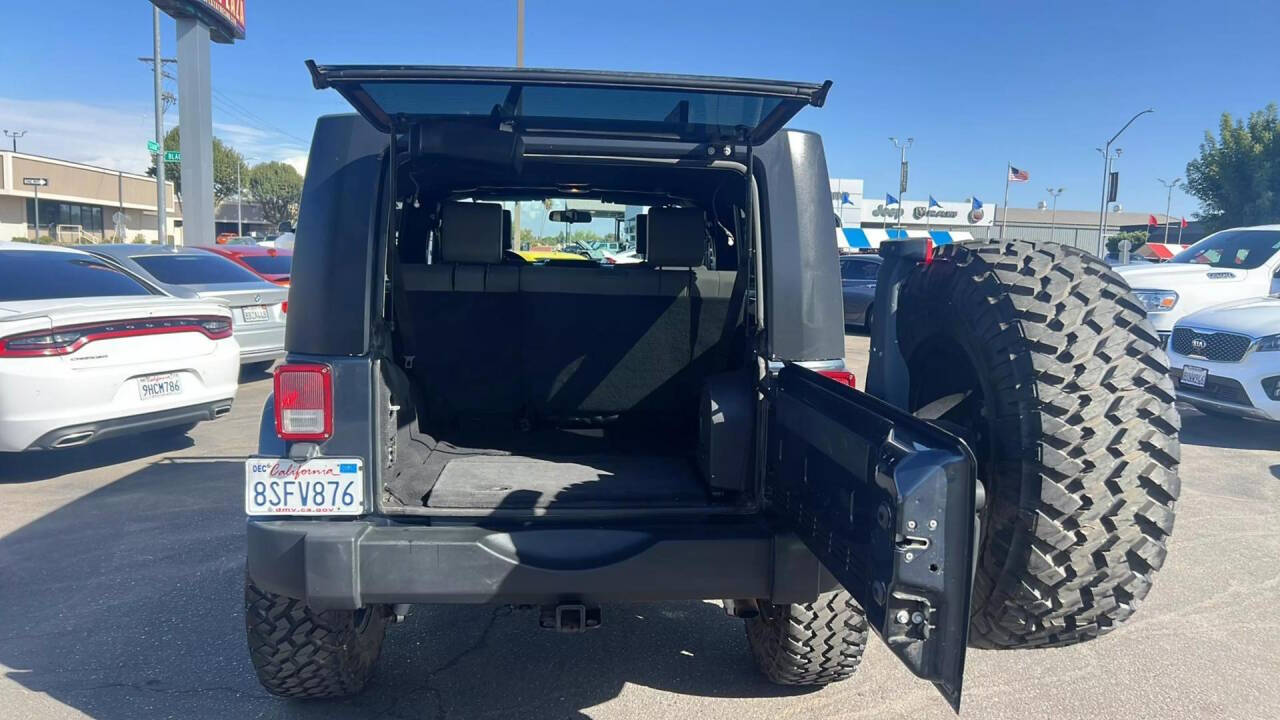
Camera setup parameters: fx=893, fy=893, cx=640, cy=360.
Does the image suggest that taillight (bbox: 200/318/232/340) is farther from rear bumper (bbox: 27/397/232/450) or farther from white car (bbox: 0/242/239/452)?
rear bumper (bbox: 27/397/232/450)

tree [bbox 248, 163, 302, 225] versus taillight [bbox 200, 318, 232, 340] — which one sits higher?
tree [bbox 248, 163, 302, 225]

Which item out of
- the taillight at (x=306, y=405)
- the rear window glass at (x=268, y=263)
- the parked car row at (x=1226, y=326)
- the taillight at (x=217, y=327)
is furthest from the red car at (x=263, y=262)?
the parked car row at (x=1226, y=326)

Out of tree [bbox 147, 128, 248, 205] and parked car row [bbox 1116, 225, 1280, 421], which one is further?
tree [bbox 147, 128, 248, 205]

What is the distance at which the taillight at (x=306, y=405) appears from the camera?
280 centimetres

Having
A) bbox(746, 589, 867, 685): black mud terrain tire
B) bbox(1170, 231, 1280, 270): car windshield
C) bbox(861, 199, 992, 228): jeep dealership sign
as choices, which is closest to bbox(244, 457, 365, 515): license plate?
bbox(746, 589, 867, 685): black mud terrain tire

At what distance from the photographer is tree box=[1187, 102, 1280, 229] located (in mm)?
40156

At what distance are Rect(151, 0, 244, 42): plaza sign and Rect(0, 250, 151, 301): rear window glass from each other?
2265cm

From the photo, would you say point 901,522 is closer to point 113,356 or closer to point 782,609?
point 782,609

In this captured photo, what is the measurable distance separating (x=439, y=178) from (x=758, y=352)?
73.0 inches

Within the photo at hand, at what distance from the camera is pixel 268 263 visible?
41.5ft

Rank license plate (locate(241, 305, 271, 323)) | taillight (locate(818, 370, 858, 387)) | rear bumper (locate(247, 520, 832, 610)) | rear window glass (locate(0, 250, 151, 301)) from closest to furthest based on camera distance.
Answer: rear bumper (locate(247, 520, 832, 610)) < taillight (locate(818, 370, 858, 387)) < rear window glass (locate(0, 250, 151, 301)) < license plate (locate(241, 305, 271, 323))

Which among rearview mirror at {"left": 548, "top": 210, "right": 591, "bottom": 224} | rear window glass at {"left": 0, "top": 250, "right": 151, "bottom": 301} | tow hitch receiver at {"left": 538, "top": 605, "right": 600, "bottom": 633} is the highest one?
rearview mirror at {"left": 548, "top": 210, "right": 591, "bottom": 224}

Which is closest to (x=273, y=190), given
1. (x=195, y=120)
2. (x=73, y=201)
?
(x=73, y=201)

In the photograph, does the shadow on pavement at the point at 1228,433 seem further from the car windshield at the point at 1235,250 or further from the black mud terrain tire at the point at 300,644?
the black mud terrain tire at the point at 300,644
